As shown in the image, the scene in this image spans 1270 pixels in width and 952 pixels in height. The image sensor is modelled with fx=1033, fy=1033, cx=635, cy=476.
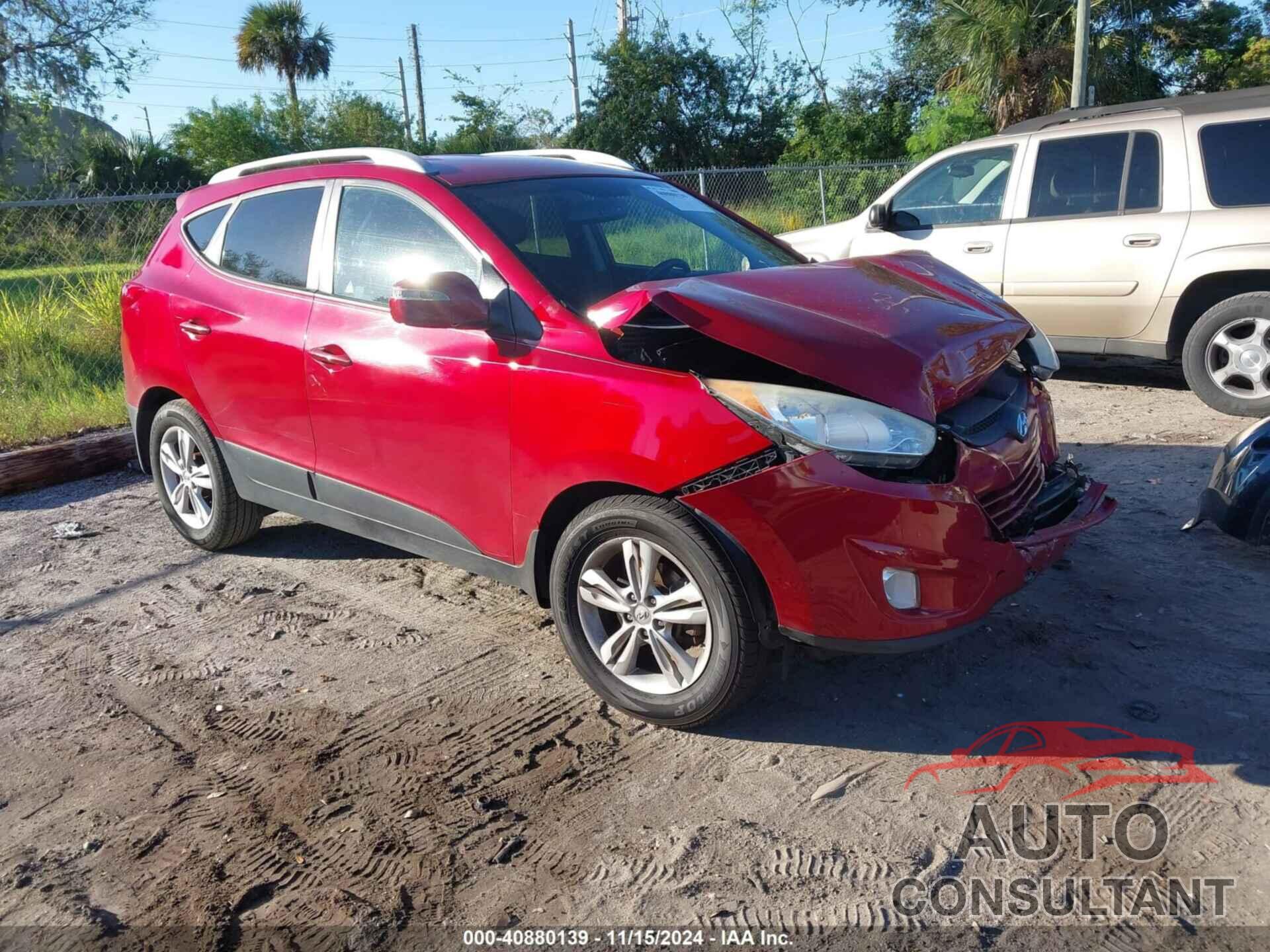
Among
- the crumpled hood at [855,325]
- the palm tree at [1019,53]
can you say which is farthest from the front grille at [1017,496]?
the palm tree at [1019,53]

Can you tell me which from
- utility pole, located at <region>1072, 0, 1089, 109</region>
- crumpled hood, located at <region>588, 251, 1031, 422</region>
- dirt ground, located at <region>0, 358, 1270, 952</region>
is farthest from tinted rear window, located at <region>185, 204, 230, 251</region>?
utility pole, located at <region>1072, 0, 1089, 109</region>

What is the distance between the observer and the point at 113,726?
357cm

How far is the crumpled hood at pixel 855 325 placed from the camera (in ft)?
9.87

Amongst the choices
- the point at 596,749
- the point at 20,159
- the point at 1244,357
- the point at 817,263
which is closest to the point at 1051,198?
the point at 1244,357

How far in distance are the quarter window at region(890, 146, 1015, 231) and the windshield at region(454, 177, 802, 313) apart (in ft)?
11.9

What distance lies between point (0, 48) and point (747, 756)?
30.5m

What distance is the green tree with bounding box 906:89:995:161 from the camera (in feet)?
70.7

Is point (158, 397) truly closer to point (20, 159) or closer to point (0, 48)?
point (0, 48)

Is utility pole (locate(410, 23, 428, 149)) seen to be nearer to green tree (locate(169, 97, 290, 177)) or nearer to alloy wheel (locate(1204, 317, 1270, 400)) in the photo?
green tree (locate(169, 97, 290, 177))

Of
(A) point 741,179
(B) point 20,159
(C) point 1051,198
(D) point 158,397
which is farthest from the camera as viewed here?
(B) point 20,159

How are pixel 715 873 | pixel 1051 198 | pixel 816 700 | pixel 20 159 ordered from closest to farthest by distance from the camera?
1. pixel 715 873
2. pixel 816 700
3. pixel 1051 198
4. pixel 20 159

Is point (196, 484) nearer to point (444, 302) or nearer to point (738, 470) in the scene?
point (444, 302)

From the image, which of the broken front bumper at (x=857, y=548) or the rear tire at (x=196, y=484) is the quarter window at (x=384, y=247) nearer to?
the rear tire at (x=196, y=484)

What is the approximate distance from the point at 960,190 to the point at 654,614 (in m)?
5.95
